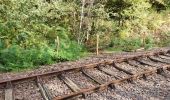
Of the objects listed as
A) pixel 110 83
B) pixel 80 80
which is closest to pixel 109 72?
pixel 80 80

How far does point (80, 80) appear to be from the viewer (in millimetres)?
8258

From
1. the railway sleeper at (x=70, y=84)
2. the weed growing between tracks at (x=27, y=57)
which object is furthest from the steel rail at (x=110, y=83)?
the weed growing between tracks at (x=27, y=57)

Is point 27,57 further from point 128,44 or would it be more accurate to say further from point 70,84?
point 128,44

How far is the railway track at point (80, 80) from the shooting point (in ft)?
22.8

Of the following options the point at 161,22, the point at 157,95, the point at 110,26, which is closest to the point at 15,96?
the point at 157,95

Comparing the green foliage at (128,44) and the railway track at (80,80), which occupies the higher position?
the green foliage at (128,44)

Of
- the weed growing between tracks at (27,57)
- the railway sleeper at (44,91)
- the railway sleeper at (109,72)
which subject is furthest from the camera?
the weed growing between tracks at (27,57)

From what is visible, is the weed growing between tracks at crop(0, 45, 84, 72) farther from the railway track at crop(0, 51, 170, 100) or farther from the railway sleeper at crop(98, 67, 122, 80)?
the railway sleeper at crop(98, 67, 122, 80)

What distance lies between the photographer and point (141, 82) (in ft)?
27.0

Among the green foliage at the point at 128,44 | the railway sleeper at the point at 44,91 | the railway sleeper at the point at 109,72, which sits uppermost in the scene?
the green foliage at the point at 128,44

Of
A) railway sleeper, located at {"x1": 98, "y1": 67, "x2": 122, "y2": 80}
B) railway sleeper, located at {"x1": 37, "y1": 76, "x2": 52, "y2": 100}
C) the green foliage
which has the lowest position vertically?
Result: railway sleeper, located at {"x1": 37, "y1": 76, "x2": 52, "y2": 100}

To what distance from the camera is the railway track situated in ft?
22.8

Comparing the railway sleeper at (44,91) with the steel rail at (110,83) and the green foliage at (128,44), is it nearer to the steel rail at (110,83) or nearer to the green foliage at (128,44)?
the steel rail at (110,83)

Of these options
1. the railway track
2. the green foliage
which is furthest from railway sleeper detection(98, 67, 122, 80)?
the green foliage
